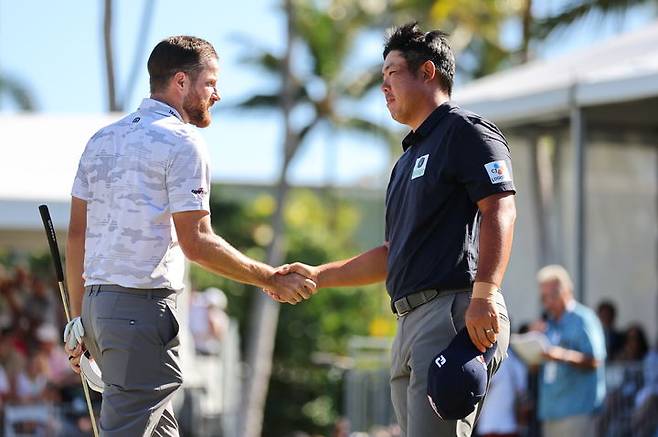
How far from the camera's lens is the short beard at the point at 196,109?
5434 millimetres

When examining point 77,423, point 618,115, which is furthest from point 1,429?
point 618,115

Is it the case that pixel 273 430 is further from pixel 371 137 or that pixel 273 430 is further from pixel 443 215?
pixel 443 215

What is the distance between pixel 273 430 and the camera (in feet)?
110

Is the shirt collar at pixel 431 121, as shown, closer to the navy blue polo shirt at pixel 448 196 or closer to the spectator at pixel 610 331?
the navy blue polo shirt at pixel 448 196

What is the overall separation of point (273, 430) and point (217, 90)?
28548mm

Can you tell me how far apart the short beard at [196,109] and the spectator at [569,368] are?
523 cm

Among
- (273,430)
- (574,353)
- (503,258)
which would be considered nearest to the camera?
(503,258)

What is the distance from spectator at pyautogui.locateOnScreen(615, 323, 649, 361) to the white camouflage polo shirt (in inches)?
356

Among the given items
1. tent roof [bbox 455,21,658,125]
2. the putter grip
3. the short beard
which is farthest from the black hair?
tent roof [bbox 455,21,658,125]

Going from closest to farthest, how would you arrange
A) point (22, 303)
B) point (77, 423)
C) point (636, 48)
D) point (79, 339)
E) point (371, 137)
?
point (79, 339), point (77, 423), point (636, 48), point (22, 303), point (371, 137)

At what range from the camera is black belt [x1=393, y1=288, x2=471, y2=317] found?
520 centimetres

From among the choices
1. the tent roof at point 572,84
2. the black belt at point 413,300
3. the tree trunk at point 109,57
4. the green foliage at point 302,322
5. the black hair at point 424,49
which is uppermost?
the tree trunk at point 109,57

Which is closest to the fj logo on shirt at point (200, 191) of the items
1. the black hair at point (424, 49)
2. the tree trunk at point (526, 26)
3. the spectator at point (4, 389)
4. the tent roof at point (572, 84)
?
the black hair at point (424, 49)

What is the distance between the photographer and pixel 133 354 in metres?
5.11
